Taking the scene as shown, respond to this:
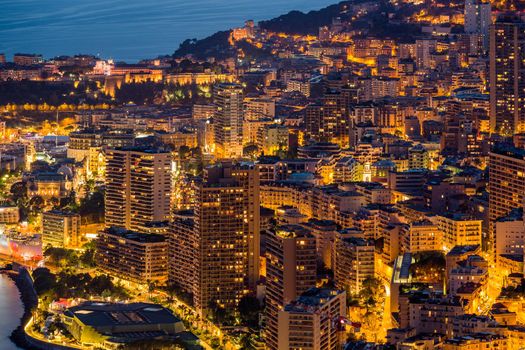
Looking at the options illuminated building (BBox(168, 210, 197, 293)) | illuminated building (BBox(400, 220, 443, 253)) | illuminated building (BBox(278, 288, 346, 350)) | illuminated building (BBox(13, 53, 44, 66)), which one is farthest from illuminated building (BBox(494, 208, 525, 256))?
illuminated building (BBox(13, 53, 44, 66))

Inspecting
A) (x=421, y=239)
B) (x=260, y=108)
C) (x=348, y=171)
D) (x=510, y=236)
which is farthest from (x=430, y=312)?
(x=260, y=108)

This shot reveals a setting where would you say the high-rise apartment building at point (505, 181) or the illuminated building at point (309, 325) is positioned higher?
the high-rise apartment building at point (505, 181)

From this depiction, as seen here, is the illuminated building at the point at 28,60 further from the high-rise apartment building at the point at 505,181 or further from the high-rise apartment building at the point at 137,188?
the high-rise apartment building at the point at 505,181

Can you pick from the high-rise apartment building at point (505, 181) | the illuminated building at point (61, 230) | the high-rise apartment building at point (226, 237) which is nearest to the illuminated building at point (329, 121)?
the illuminated building at point (61, 230)

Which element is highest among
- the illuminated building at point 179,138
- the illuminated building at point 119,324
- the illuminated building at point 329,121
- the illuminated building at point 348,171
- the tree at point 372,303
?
the illuminated building at point 329,121

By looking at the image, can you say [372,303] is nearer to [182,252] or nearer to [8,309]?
[182,252]

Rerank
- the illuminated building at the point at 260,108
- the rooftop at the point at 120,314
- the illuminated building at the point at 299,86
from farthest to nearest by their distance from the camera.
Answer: the illuminated building at the point at 299,86, the illuminated building at the point at 260,108, the rooftop at the point at 120,314
